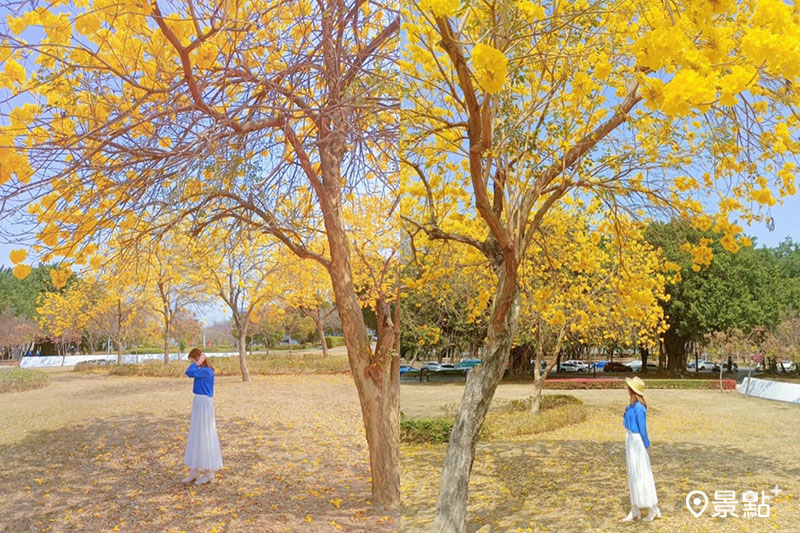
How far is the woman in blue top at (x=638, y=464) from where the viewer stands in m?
4.85

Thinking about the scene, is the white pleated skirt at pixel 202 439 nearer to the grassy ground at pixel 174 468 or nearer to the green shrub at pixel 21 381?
the grassy ground at pixel 174 468

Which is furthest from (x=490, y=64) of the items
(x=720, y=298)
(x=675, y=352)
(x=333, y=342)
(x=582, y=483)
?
(x=333, y=342)

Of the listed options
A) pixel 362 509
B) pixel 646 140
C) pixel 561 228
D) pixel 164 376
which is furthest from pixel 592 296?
pixel 164 376

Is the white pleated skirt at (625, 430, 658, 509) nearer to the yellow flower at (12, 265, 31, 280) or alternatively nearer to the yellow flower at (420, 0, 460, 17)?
the yellow flower at (420, 0, 460, 17)

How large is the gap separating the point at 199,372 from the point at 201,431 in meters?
0.65

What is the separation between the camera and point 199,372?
6.06 m

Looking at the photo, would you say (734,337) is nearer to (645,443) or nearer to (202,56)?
(645,443)

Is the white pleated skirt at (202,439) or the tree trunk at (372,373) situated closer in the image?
the tree trunk at (372,373)

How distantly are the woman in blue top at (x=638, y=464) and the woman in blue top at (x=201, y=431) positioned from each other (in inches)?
172

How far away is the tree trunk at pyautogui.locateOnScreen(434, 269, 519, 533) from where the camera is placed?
464cm

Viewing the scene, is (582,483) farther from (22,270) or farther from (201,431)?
(22,270)

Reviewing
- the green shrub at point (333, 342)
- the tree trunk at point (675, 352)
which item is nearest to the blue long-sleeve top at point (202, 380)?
the tree trunk at point (675, 352)

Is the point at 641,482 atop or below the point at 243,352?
below

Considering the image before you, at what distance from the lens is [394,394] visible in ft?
18.5
